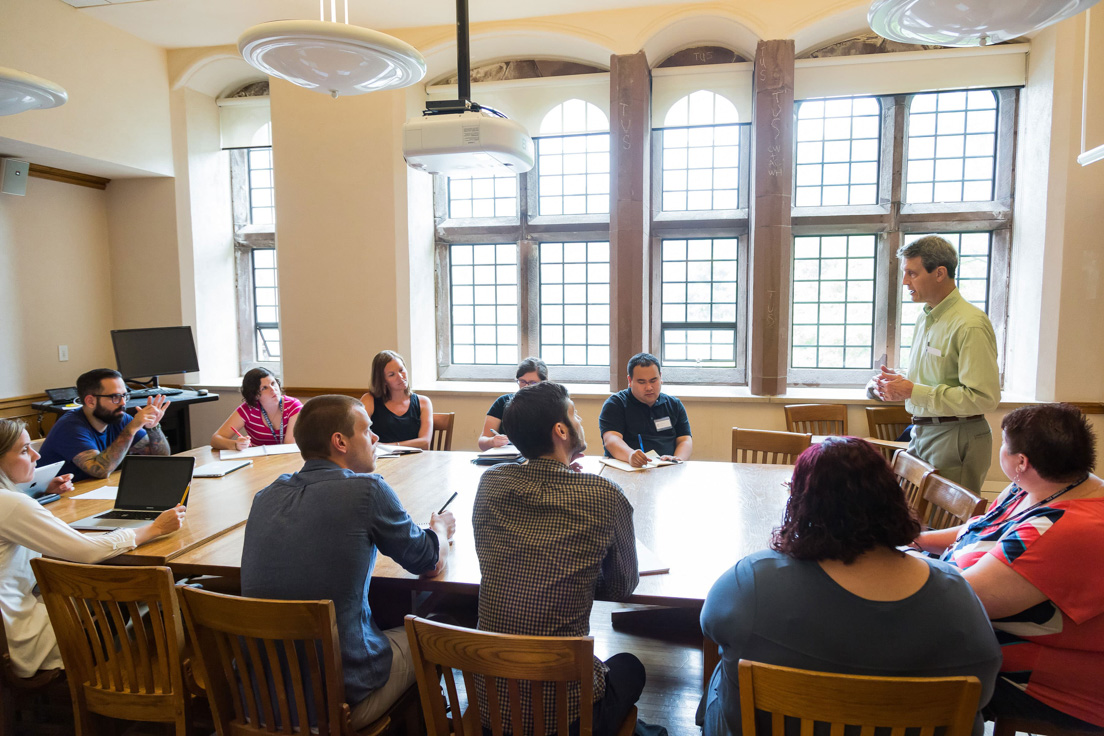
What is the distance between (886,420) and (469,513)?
3340 millimetres

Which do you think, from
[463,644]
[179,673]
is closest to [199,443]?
[179,673]

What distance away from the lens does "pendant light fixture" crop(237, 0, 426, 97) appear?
1960 millimetres

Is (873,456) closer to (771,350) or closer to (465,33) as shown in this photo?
(465,33)

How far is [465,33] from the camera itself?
Answer: 2.73 metres

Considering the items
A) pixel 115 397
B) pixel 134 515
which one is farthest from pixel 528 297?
pixel 134 515

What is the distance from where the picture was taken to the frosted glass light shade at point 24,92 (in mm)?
2486

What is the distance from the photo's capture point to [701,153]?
5297 mm

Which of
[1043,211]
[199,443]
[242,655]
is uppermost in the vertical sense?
[1043,211]

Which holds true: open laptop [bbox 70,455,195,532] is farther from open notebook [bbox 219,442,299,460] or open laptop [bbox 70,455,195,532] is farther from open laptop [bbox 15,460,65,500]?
open notebook [bbox 219,442,299,460]

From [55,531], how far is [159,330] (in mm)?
3808

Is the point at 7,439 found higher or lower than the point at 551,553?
higher

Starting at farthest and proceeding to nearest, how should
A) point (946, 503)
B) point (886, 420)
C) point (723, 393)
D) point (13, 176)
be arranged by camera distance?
point (723, 393), point (13, 176), point (886, 420), point (946, 503)

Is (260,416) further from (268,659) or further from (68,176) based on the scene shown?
(68,176)

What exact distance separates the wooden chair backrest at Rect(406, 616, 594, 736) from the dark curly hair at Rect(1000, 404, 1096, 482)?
1.21m
